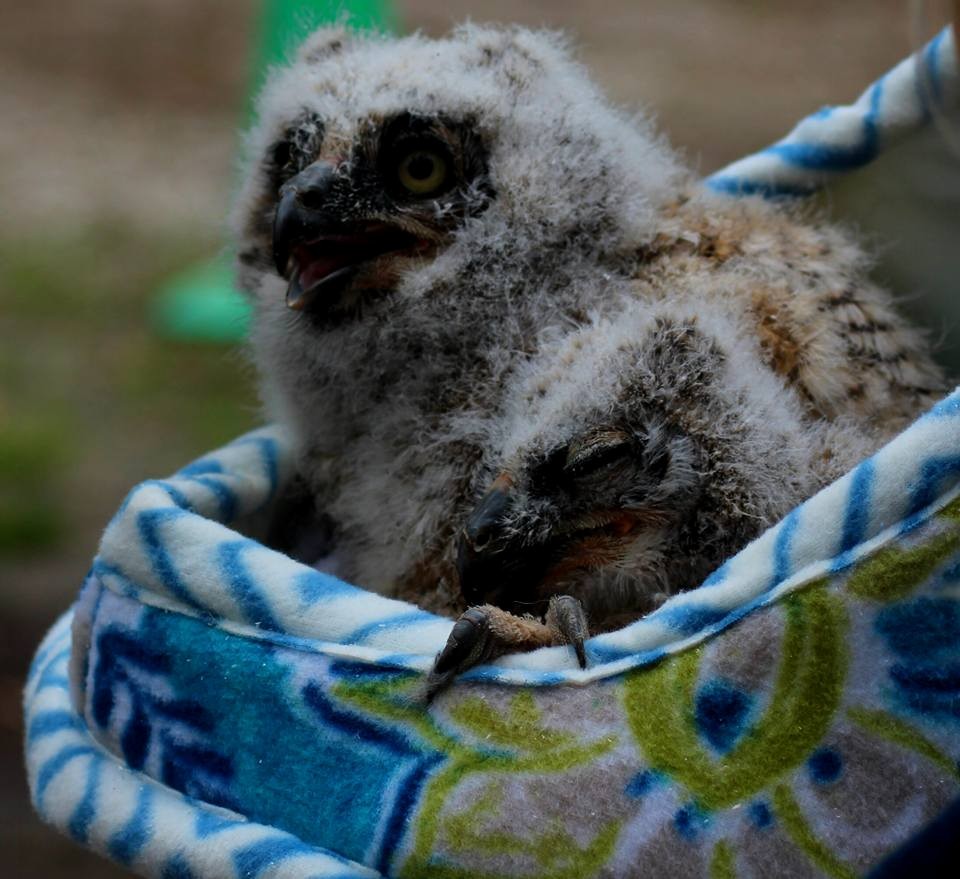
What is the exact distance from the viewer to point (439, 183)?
139 centimetres

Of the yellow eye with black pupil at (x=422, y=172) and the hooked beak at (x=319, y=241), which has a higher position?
the yellow eye with black pupil at (x=422, y=172)

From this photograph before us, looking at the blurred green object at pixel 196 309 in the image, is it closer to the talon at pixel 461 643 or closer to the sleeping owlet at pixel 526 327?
the sleeping owlet at pixel 526 327

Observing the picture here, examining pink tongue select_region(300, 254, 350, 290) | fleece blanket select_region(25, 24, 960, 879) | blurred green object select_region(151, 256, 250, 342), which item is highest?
blurred green object select_region(151, 256, 250, 342)

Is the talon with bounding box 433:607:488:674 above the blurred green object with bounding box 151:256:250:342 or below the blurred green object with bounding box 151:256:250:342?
below

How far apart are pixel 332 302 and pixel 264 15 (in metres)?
2.81

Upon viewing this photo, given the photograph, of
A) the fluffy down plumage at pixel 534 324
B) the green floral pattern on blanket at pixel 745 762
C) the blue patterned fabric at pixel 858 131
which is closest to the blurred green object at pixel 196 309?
the fluffy down plumage at pixel 534 324

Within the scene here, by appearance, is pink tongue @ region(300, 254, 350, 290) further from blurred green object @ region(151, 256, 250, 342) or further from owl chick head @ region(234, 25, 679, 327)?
blurred green object @ region(151, 256, 250, 342)

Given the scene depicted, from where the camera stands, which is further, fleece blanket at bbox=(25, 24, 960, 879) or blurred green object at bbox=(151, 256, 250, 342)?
blurred green object at bbox=(151, 256, 250, 342)

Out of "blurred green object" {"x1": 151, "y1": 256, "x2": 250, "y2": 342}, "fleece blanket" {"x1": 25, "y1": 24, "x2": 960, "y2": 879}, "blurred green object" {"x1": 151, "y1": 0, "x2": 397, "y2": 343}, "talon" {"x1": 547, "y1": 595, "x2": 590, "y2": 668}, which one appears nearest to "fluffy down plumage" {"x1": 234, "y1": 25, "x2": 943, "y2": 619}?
"talon" {"x1": 547, "y1": 595, "x2": 590, "y2": 668}

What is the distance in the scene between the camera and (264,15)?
3900 millimetres

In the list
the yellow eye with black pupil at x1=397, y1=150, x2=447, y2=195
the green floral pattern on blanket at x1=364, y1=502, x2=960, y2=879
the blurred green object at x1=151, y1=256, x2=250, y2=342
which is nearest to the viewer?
the green floral pattern on blanket at x1=364, y1=502, x2=960, y2=879

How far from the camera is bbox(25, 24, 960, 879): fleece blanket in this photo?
2.65ft

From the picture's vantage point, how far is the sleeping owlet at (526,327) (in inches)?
43.3

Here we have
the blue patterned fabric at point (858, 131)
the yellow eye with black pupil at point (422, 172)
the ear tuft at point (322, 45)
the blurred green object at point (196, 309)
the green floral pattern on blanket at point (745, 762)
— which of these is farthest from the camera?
the blurred green object at point (196, 309)
